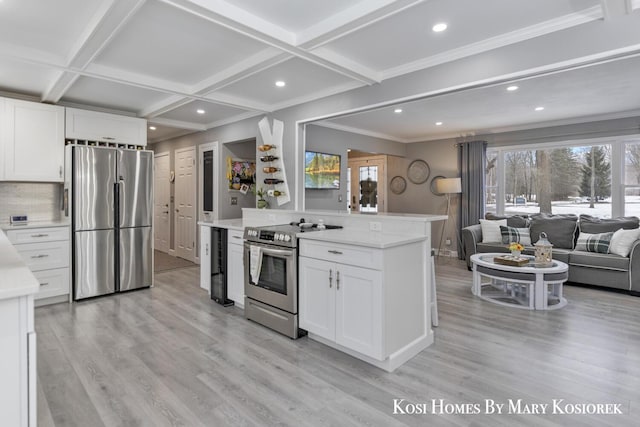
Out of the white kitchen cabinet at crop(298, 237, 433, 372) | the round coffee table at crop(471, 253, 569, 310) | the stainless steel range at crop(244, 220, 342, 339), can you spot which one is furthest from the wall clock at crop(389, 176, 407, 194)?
the white kitchen cabinet at crop(298, 237, 433, 372)

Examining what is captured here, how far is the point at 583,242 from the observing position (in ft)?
16.1

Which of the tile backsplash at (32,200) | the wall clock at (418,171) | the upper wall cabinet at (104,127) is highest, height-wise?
the upper wall cabinet at (104,127)

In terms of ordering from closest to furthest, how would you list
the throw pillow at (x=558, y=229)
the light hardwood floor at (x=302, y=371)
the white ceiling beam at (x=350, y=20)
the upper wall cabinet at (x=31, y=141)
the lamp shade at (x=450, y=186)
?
1. the light hardwood floor at (x=302, y=371)
2. the white ceiling beam at (x=350, y=20)
3. the upper wall cabinet at (x=31, y=141)
4. the throw pillow at (x=558, y=229)
5. the lamp shade at (x=450, y=186)

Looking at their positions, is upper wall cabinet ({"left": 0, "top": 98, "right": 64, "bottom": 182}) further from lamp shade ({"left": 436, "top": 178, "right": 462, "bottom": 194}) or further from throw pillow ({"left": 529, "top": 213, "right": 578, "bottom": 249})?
throw pillow ({"left": 529, "top": 213, "right": 578, "bottom": 249})

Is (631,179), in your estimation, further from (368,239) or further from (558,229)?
(368,239)

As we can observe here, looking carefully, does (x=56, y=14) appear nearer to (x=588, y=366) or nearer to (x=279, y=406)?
(x=279, y=406)

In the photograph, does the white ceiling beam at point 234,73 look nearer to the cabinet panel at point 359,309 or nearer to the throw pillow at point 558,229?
the cabinet panel at point 359,309

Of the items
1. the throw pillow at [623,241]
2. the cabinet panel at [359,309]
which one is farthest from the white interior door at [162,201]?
the throw pillow at [623,241]

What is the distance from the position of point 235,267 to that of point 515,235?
4328 millimetres

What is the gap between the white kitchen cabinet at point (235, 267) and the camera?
12.3 ft

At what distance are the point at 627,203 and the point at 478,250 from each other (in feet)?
7.64

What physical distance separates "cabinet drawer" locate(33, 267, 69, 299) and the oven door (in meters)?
2.30

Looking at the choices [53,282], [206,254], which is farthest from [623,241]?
[53,282]

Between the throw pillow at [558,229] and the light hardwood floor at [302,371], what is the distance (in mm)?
1591
